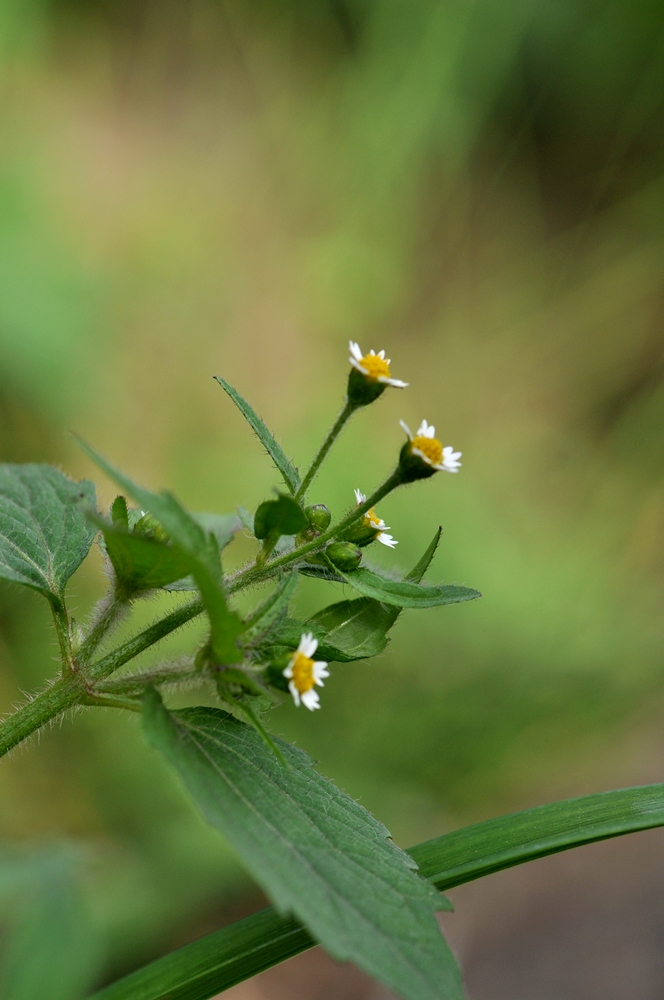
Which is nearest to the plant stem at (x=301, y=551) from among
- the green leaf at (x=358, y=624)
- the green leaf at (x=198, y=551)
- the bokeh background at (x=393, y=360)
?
the green leaf at (x=358, y=624)

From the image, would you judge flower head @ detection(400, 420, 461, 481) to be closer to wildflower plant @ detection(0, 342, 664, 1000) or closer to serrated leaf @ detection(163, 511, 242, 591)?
wildflower plant @ detection(0, 342, 664, 1000)

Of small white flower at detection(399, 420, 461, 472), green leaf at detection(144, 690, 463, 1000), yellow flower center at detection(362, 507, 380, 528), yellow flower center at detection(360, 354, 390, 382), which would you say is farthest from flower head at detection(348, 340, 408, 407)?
green leaf at detection(144, 690, 463, 1000)

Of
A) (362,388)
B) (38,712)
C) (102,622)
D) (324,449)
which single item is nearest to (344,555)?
(324,449)

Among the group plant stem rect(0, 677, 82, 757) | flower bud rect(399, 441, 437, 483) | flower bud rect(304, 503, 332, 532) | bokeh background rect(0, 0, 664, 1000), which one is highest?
bokeh background rect(0, 0, 664, 1000)

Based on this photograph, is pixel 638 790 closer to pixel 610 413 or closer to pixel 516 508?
pixel 516 508

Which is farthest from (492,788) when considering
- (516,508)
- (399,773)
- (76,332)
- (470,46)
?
(470,46)

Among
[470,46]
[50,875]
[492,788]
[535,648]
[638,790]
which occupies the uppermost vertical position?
[470,46]
